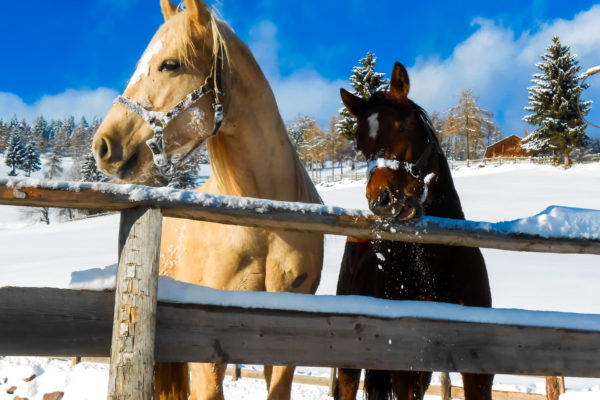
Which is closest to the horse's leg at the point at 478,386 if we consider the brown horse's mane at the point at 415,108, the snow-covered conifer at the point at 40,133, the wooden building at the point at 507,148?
the brown horse's mane at the point at 415,108

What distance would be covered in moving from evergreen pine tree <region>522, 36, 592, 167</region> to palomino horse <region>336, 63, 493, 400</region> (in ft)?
127

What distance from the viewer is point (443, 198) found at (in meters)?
2.92

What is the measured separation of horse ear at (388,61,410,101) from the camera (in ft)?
9.62

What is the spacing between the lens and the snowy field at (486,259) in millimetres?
7262

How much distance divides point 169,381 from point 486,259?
52.3 ft

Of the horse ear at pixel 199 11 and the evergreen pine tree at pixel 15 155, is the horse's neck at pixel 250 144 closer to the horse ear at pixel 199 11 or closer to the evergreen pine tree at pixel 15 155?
the horse ear at pixel 199 11

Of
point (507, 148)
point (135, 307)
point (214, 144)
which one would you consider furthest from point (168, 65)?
point (507, 148)

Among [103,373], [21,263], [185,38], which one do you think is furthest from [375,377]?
[21,263]

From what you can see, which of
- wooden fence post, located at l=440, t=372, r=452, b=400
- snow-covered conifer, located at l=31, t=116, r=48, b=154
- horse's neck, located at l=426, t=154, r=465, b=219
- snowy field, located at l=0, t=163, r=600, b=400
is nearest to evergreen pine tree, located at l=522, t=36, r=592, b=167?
snowy field, located at l=0, t=163, r=600, b=400

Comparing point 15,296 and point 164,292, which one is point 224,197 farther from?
point 15,296

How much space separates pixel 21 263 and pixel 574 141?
1551 inches

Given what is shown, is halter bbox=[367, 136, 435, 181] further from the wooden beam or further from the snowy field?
the snowy field

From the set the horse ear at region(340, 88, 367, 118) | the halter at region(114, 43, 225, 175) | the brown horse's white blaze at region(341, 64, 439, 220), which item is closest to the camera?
the brown horse's white blaze at region(341, 64, 439, 220)

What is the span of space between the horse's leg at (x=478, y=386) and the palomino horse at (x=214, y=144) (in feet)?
3.80
